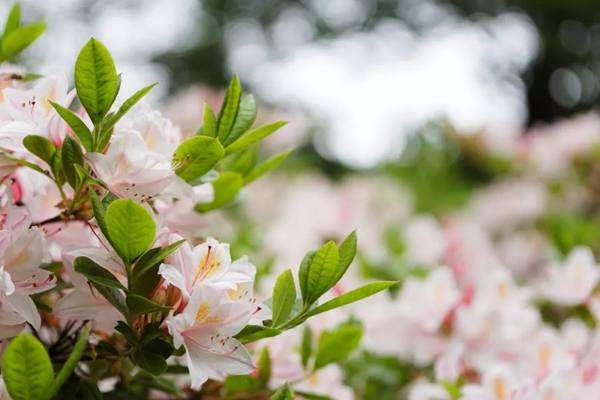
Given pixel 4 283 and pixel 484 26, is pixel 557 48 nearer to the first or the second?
pixel 484 26

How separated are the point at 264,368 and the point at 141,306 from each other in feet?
0.64

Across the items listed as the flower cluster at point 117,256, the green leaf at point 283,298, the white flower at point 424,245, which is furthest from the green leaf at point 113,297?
the white flower at point 424,245

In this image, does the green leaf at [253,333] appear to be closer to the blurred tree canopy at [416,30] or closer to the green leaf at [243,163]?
the green leaf at [243,163]

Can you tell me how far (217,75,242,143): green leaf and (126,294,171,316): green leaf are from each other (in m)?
0.16

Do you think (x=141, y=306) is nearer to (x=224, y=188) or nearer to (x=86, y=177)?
(x=86, y=177)

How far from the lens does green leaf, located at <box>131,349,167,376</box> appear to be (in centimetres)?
45

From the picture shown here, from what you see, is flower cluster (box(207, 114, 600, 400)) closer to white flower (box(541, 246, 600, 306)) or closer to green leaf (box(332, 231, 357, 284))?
white flower (box(541, 246, 600, 306))

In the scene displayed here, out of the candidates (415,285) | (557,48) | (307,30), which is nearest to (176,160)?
(415,285)

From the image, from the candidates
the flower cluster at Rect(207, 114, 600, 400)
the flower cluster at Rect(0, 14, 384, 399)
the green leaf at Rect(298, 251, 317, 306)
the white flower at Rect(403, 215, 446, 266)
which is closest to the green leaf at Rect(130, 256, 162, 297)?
the flower cluster at Rect(0, 14, 384, 399)

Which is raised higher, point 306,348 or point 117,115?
point 117,115

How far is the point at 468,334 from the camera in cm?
77

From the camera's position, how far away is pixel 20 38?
2.18 ft

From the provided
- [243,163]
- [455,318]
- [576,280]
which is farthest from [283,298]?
[576,280]

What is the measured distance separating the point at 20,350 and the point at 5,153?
0.15 metres
